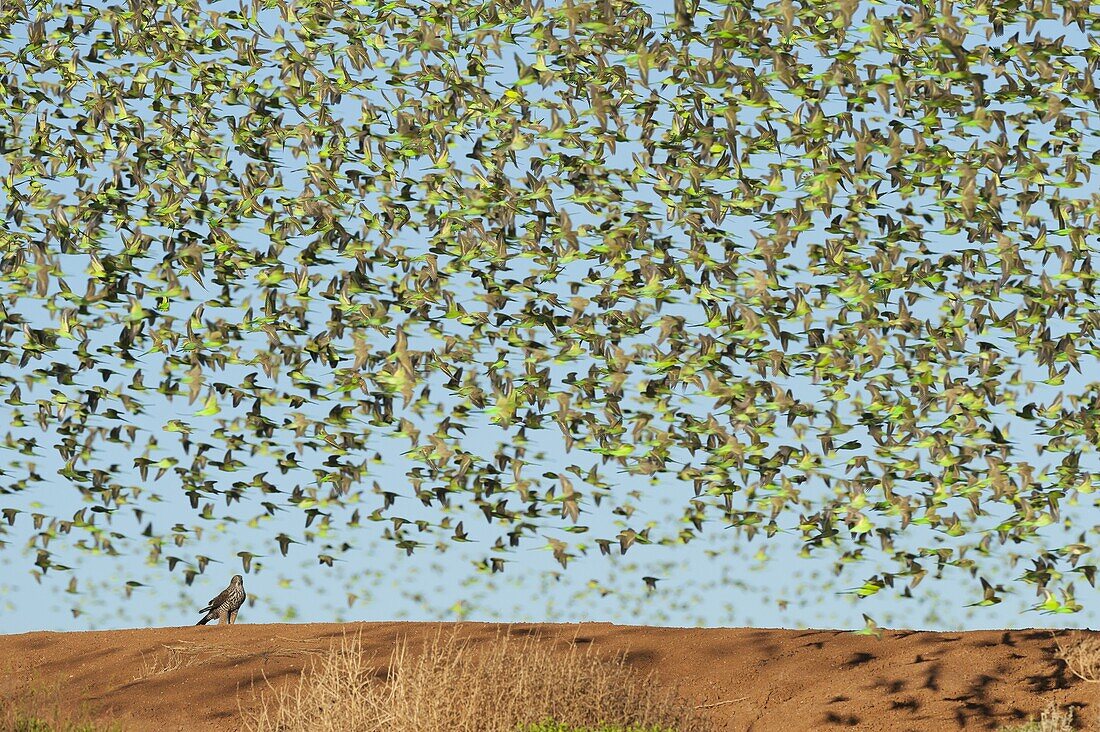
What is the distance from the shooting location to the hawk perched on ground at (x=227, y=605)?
1422cm

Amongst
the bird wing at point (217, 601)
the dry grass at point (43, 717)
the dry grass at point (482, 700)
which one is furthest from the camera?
the bird wing at point (217, 601)

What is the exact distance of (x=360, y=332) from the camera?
41.3 feet

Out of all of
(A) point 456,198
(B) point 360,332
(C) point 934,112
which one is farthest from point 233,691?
(C) point 934,112

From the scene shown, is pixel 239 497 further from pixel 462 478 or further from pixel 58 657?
pixel 58 657

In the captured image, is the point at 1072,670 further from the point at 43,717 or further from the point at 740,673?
the point at 43,717

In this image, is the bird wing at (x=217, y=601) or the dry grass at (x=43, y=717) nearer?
the dry grass at (x=43, y=717)

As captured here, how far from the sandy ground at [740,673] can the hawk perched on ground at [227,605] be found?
94 cm

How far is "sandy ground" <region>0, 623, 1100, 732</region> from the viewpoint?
1032cm

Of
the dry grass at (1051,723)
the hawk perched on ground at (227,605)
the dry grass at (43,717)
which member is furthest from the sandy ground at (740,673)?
the hawk perched on ground at (227,605)

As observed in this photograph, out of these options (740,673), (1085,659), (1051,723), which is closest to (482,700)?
(740,673)

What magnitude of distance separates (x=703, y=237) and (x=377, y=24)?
202 inches

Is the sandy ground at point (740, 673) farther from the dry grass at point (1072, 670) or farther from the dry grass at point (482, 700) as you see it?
the dry grass at point (482, 700)

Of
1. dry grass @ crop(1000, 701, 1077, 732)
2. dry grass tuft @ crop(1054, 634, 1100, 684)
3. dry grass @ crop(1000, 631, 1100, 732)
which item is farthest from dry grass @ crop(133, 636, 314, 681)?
dry grass tuft @ crop(1054, 634, 1100, 684)

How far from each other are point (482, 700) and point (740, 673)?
137 inches
